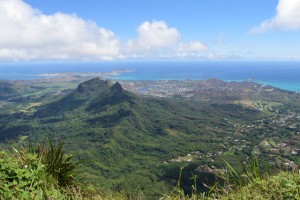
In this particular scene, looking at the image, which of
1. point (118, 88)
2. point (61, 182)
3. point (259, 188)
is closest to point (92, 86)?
point (118, 88)

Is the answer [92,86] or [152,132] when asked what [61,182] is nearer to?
[152,132]

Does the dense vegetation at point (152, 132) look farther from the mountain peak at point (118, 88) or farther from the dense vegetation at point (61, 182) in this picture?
the dense vegetation at point (61, 182)

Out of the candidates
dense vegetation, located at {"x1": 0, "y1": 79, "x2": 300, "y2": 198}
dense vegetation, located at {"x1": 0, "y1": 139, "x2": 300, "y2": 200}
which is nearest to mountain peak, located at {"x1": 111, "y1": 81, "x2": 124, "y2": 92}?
dense vegetation, located at {"x1": 0, "y1": 79, "x2": 300, "y2": 198}

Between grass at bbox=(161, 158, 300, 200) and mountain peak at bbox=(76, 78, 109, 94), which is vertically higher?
grass at bbox=(161, 158, 300, 200)

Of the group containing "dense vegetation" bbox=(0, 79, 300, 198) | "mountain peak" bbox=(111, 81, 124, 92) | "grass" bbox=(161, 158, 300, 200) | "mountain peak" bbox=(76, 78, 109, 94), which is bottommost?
"dense vegetation" bbox=(0, 79, 300, 198)

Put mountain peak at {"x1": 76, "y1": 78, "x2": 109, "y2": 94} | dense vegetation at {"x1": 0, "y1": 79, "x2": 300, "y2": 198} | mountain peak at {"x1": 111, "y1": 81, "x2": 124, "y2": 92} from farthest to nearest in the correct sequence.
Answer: mountain peak at {"x1": 76, "y1": 78, "x2": 109, "y2": 94} < mountain peak at {"x1": 111, "y1": 81, "x2": 124, "y2": 92} < dense vegetation at {"x1": 0, "y1": 79, "x2": 300, "y2": 198}

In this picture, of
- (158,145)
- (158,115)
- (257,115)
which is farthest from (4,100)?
(257,115)

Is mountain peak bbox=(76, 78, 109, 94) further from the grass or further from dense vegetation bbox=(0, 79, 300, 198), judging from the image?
the grass

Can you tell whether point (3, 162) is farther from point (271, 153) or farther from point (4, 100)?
point (4, 100)
